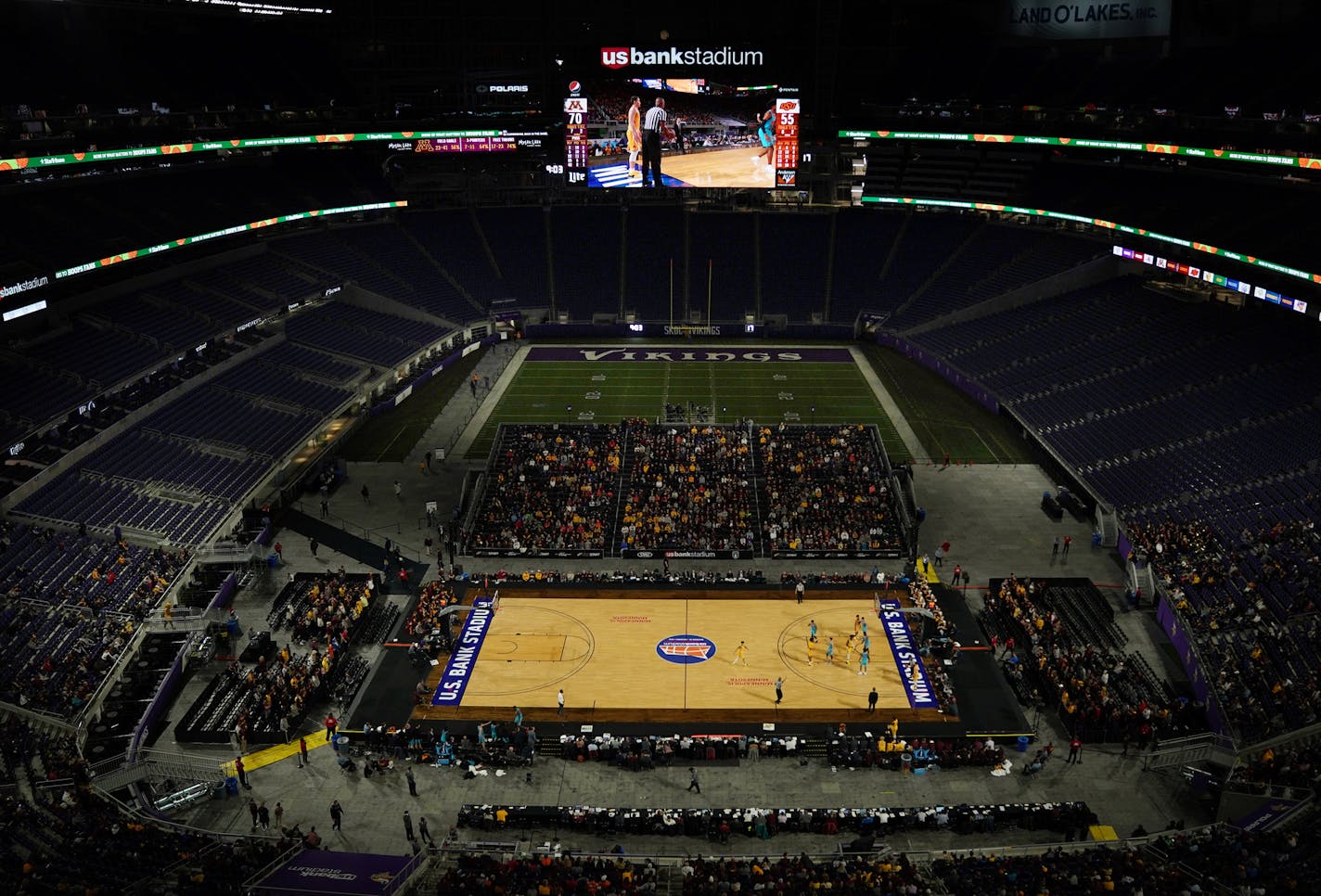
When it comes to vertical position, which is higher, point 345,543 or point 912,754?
point 345,543

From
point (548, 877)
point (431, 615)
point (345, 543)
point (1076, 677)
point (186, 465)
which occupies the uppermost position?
point (186, 465)

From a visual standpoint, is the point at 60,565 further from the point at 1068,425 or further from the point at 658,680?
the point at 1068,425

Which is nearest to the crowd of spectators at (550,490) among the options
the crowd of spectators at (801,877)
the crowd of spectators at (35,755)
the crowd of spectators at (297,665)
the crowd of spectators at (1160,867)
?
the crowd of spectators at (297,665)

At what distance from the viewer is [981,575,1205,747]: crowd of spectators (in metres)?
27.8

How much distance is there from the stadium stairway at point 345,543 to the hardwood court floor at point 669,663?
4.29m

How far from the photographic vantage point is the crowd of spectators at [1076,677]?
2778 cm

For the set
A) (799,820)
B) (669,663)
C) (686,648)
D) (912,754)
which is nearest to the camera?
(799,820)

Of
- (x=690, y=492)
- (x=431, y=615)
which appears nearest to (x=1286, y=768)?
(x=690, y=492)

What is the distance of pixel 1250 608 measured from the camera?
31.0 m

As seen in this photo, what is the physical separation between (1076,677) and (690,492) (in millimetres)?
16534

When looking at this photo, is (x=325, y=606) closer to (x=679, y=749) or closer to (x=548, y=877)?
(x=679, y=749)

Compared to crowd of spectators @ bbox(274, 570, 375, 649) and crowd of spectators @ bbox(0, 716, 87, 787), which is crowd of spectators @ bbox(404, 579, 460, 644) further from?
crowd of spectators @ bbox(0, 716, 87, 787)

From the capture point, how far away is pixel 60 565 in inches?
1335

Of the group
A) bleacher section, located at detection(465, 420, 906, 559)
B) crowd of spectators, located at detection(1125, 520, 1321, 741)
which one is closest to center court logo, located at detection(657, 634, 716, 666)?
bleacher section, located at detection(465, 420, 906, 559)
